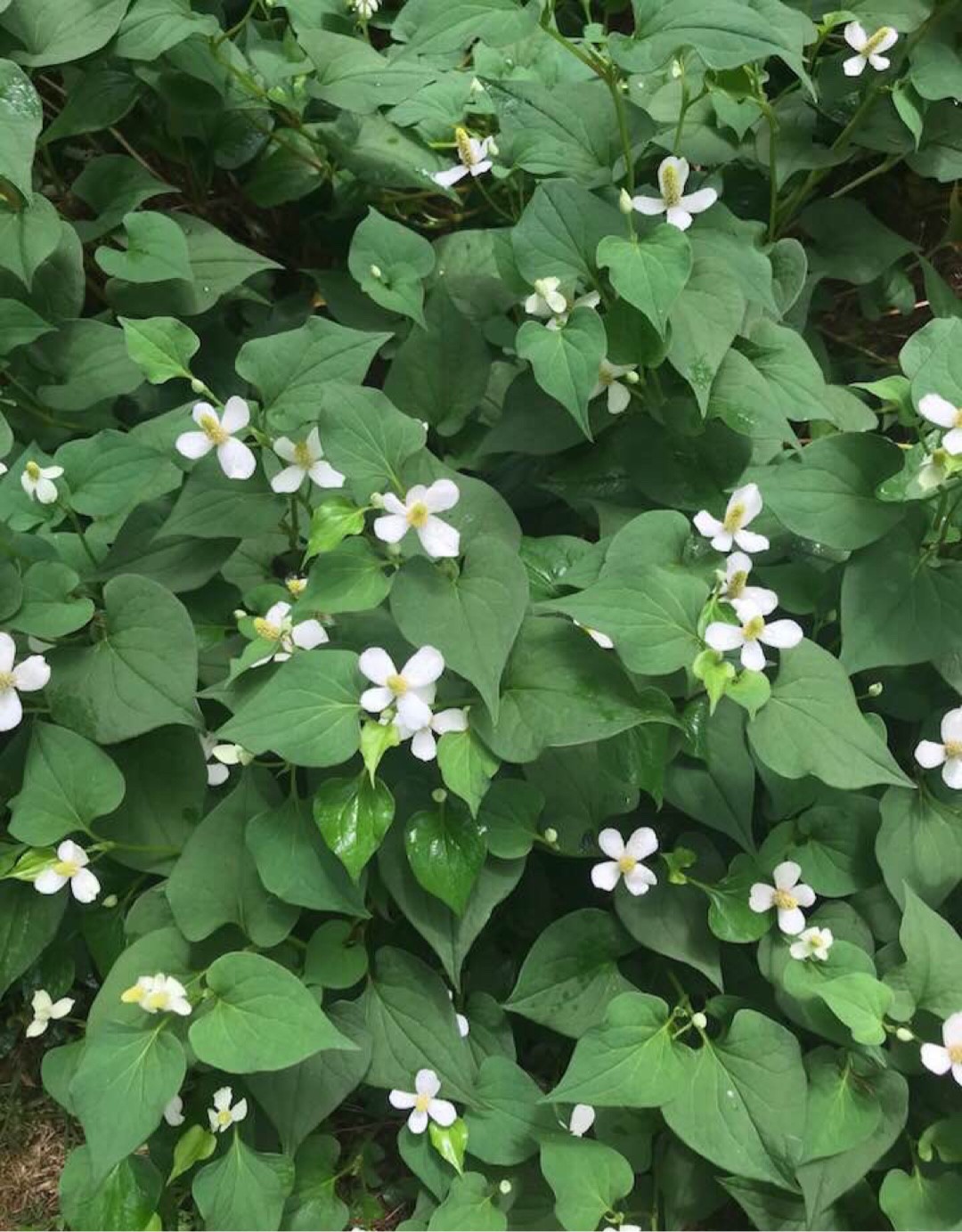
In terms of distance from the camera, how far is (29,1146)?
2020mm

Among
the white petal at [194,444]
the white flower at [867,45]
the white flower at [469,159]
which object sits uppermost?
the white flower at [867,45]

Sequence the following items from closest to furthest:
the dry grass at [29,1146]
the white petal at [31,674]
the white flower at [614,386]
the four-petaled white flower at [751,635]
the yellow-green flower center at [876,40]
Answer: the four-petaled white flower at [751,635] < the white petal at [31,674] < the white flower at [614,386] < the yellow-green flower center at [876,40] < the dry grass at [29,1146]

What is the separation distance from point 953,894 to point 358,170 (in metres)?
1.76

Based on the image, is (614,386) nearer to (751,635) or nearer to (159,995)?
(751,635)

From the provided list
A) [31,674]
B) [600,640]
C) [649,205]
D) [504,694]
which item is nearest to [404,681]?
[504,694]

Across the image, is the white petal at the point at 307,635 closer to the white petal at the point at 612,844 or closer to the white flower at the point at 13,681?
the white flower at the point at 13,681

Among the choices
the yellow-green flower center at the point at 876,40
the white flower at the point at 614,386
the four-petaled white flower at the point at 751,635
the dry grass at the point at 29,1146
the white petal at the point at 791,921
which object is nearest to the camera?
the four-petaled white flower at the point at 751,635

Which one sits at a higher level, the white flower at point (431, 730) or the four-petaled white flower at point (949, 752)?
the white flower at point (431, 730)

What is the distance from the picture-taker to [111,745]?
1.68 m

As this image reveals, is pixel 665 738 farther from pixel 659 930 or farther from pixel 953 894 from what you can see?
pixel 953 894

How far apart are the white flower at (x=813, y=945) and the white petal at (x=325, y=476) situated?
37.9 inches

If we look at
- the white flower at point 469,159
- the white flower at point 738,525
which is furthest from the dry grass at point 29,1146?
the white flower at point 469,159

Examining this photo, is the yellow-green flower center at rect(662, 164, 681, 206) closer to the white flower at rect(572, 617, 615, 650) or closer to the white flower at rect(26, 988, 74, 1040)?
the white flower at rect(572, 617, 615, 650)

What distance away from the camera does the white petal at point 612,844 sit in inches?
59.4
